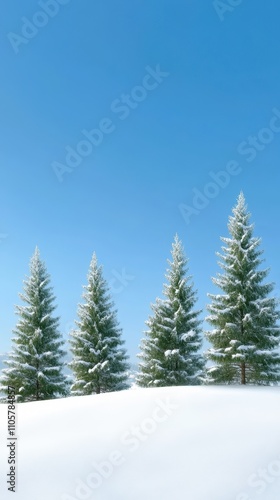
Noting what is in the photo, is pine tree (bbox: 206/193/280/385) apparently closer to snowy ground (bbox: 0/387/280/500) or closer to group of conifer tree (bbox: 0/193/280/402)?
group of conifer tree (bbox: 0/193/280/402)

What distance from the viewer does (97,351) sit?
2211 cm

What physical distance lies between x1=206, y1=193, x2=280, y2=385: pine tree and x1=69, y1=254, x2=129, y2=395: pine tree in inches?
216

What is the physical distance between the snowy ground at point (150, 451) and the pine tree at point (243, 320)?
289 inches

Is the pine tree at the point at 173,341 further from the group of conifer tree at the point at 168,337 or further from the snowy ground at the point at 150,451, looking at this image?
the snowy ground at the point at 150,451

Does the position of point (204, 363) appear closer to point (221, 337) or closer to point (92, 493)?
point (221, 337)

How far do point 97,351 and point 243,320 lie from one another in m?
8.41

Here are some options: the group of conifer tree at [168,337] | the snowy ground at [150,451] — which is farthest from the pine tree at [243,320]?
the snowy ground at [150,451]

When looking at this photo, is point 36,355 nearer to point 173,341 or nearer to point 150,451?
point 173,341

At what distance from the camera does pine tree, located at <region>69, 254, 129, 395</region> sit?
72.4ft

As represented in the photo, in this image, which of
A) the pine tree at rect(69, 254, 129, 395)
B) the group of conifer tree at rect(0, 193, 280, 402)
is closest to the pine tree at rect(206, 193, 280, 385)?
the group of conifer tree at rect(0, 193, 280, 402)

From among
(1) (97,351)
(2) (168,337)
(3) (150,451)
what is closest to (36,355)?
(1) (97,351)

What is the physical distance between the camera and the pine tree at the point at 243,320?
62.3 feet

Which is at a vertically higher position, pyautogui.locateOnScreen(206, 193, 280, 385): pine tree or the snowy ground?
pyautogui.locateOnScreen(206, 193, 280, 385): pine tree

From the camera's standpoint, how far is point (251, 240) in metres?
20.5
